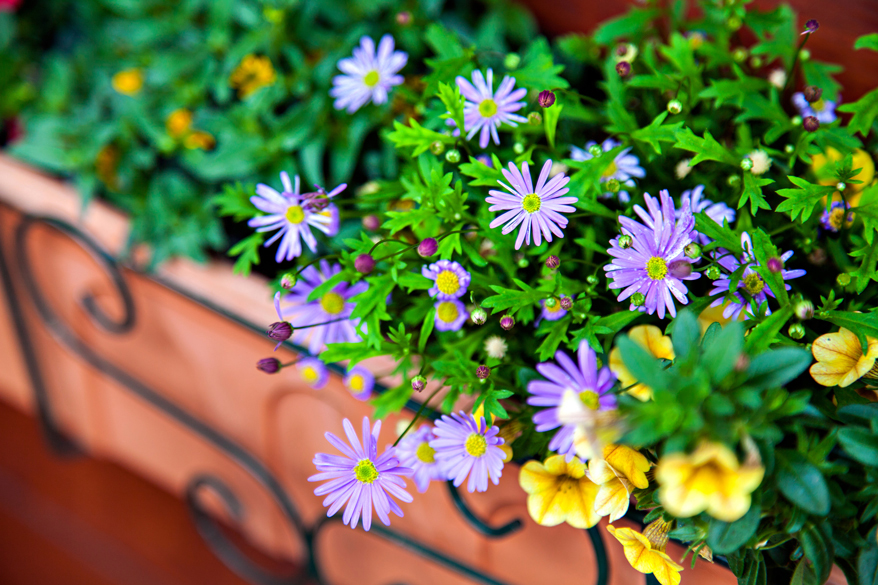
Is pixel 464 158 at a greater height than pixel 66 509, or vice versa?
pixel 464 158

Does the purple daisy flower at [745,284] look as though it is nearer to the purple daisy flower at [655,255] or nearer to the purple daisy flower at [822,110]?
the purple daisy flower at [655,255]

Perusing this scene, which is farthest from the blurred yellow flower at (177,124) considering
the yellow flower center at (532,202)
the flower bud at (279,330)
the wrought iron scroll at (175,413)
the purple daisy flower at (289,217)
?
the yellow flower center at (532,202)

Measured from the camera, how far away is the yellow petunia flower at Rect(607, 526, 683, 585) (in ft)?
1.65

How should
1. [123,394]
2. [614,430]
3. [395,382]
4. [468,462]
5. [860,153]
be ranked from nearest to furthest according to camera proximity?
[614,430]
[468,462]
[860,153]
[395,382]
[123,394]

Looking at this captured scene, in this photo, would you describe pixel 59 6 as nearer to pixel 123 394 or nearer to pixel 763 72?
pixel 123 394

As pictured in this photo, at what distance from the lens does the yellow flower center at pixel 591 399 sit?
0.48 metres

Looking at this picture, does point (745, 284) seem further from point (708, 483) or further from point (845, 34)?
point (845, 34)

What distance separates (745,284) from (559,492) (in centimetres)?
23

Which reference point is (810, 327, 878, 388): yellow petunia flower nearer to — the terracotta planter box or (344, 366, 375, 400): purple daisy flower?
the terracotta planter box

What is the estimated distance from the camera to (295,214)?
23.8 inches

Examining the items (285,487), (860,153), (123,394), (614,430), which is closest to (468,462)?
(614,430)

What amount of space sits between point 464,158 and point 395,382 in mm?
269

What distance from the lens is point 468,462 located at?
0.53 metres

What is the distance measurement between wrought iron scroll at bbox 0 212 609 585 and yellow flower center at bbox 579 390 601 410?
42 centimetres
